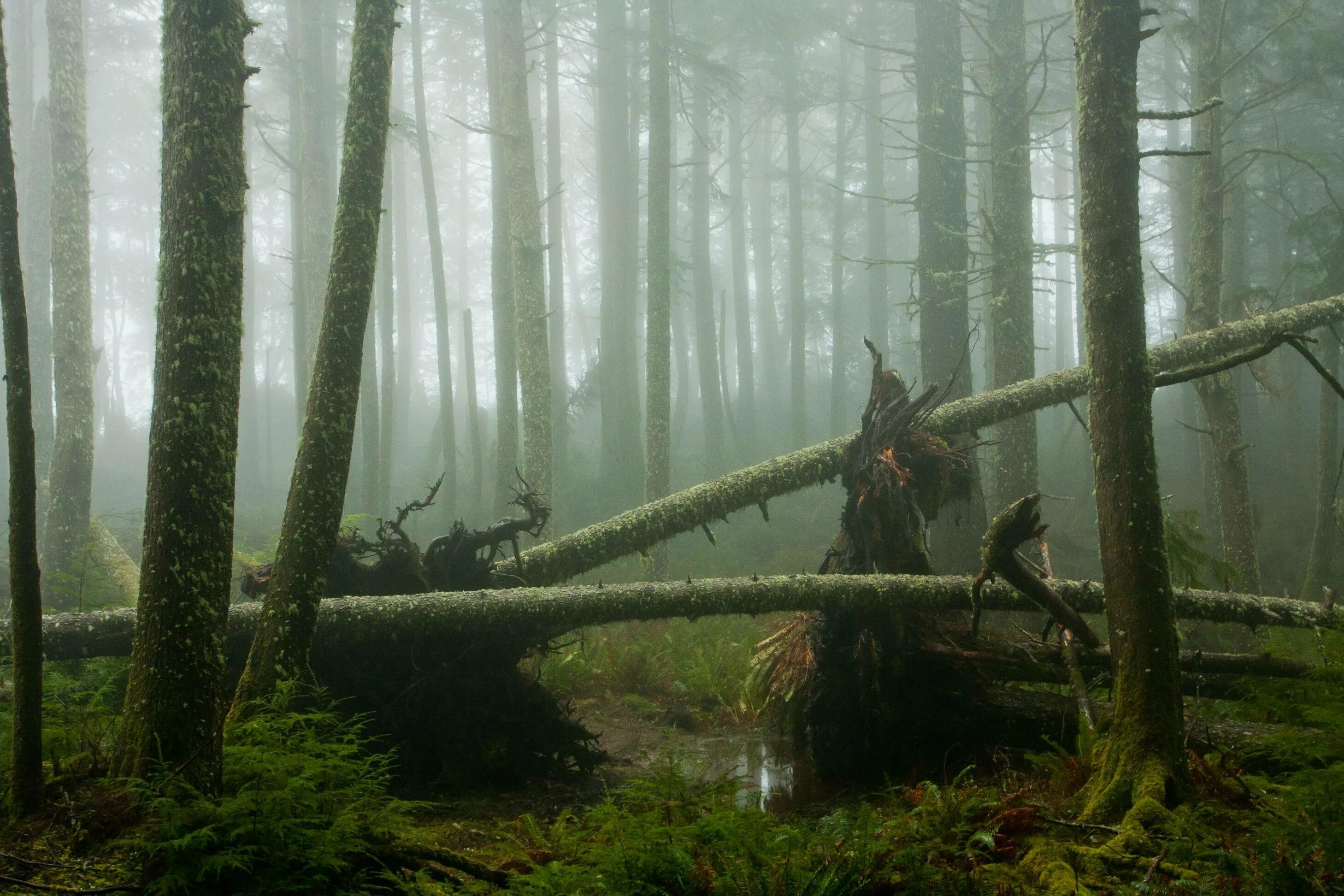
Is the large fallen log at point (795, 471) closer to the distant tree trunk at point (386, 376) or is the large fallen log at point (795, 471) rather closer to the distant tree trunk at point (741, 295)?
the distant tree trunk at point (386, 376)

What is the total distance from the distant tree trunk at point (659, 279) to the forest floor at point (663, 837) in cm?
881

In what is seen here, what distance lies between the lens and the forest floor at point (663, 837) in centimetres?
336

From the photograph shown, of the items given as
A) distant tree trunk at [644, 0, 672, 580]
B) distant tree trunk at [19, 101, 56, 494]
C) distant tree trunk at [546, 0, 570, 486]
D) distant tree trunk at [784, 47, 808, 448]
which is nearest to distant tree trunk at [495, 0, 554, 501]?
distant tree trunk at [644, 0, 672, 580]

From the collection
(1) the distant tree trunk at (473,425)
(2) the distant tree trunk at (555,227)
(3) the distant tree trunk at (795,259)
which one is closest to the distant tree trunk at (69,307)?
(1) the distant tree trunk at (473,425)

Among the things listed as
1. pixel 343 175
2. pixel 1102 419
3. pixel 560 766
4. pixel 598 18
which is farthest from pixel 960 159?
pixel 598 18

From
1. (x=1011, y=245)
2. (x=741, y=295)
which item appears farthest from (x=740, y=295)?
(x=1011, y=245)

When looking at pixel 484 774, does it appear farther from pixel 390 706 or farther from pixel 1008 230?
pixel 1008 230

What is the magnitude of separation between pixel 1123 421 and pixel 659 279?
36.9ft

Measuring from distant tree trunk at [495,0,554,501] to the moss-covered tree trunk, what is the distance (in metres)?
0.01

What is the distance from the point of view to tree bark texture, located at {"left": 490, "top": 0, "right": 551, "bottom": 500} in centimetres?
1366

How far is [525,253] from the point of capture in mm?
14148

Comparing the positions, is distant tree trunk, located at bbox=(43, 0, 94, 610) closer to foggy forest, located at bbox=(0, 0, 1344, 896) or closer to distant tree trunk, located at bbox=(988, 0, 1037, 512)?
foggy forest, located at bbox=(0, 0, 1344, 896)

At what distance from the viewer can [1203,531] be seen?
1672 cm

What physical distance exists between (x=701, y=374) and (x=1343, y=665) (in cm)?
1915
